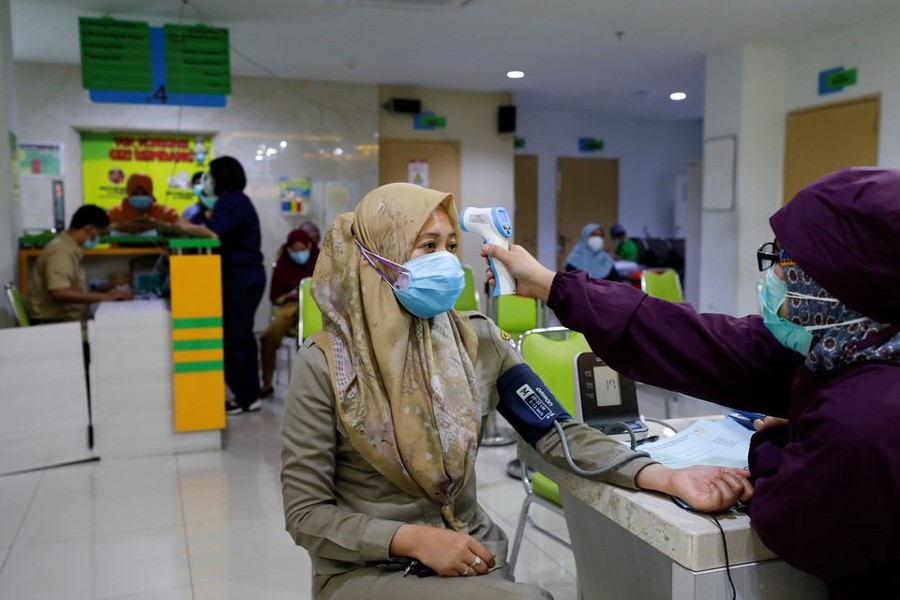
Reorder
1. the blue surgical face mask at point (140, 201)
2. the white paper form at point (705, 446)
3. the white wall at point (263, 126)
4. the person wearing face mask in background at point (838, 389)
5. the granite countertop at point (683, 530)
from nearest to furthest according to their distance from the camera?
the person wearing face mask in background at point (838, 389) → the granite countertop at point (683, 530) → the white paper form at point (705, 446) → the blue surgical face mask at point (140, 201) → the white wall at point (263, 126)

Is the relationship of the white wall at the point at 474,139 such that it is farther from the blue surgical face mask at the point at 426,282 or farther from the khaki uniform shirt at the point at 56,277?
the blue surgical face mask at the point at 426,282

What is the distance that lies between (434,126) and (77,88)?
3.93 metres

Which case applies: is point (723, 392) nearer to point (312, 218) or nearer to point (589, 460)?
point (589, 460)

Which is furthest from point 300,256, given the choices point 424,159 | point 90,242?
point 424,159

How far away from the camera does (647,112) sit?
10695 mm

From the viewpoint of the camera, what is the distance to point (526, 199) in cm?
1062

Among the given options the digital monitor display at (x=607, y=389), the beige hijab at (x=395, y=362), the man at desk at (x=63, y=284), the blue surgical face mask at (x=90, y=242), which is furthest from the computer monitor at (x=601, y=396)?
the blue surgical face mask at (x=90, y=242)

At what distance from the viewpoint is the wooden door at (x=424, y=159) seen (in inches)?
349

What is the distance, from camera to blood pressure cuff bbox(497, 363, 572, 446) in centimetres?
158

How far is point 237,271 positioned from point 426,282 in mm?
3678

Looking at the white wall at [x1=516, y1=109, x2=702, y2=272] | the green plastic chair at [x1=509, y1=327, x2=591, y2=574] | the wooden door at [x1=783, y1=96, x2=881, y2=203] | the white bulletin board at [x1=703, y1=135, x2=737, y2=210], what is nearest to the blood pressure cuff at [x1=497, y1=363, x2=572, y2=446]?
the green plastic chair at [x1=509, y1=327, x2=591, y2=574]

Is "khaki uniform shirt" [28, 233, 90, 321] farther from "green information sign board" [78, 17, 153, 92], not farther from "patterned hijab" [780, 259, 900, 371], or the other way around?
"patterned hijab" [780, 259, 900, 371]

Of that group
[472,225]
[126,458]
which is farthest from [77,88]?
[472,225]

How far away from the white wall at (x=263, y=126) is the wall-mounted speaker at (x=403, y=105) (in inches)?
8.1
